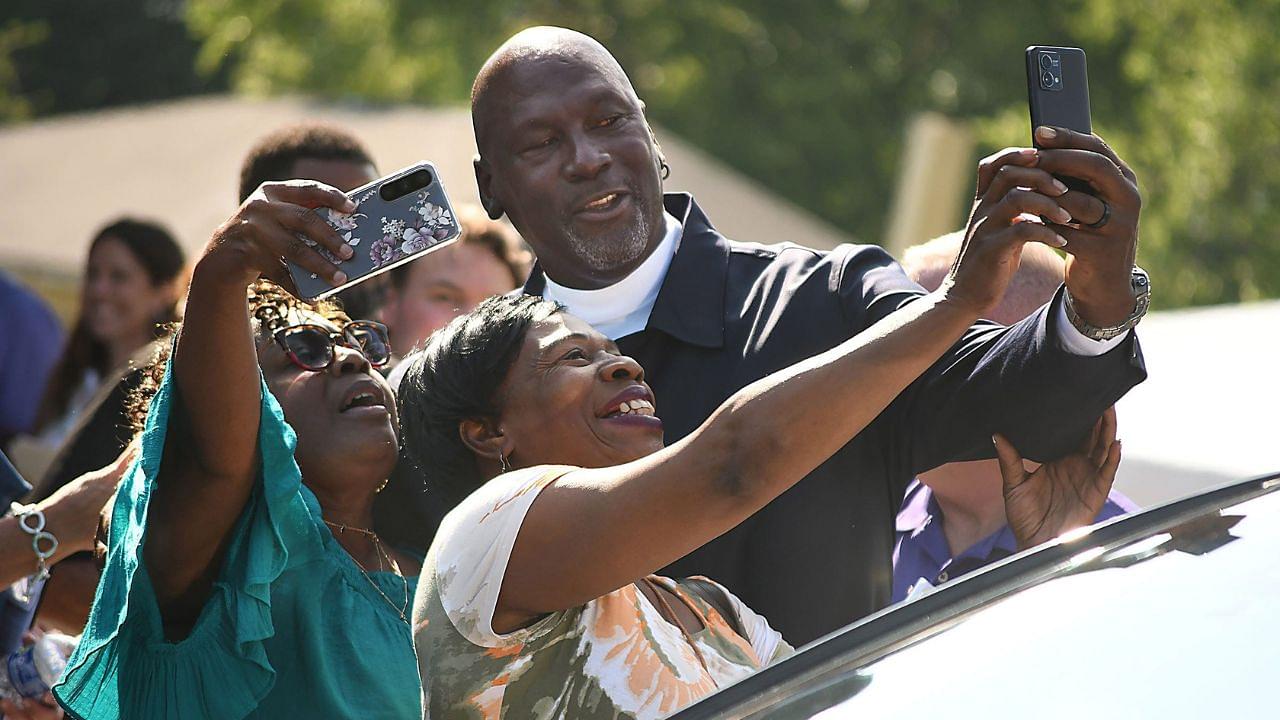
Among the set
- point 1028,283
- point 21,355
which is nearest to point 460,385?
point 1028,283

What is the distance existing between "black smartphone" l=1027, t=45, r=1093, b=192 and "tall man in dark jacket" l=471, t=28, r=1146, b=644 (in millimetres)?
78

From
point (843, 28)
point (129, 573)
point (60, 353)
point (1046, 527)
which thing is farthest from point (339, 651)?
point (843, 28)

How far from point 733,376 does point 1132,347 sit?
0.71m

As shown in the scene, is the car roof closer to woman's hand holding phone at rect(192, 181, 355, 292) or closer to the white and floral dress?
the white and floral dress

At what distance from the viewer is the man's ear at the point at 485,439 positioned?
2336mm

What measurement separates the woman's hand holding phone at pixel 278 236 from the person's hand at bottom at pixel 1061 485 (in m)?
1.04

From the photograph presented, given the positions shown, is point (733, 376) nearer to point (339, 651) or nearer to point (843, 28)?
point (339, 651)

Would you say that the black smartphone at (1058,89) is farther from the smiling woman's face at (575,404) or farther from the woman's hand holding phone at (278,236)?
the woman's hand holding phone at (278,236)

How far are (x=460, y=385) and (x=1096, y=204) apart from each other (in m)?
0.99

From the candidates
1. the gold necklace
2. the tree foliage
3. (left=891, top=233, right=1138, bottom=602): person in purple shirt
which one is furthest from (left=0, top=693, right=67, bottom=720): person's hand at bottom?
the tree foliage

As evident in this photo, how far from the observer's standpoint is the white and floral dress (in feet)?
6.04

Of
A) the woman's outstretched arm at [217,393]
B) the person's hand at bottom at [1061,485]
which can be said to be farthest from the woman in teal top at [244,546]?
the person's hand at bottom at [1061,485]

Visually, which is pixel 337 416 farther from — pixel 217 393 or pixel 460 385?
pixel 217 393

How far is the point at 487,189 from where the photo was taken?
313cm
